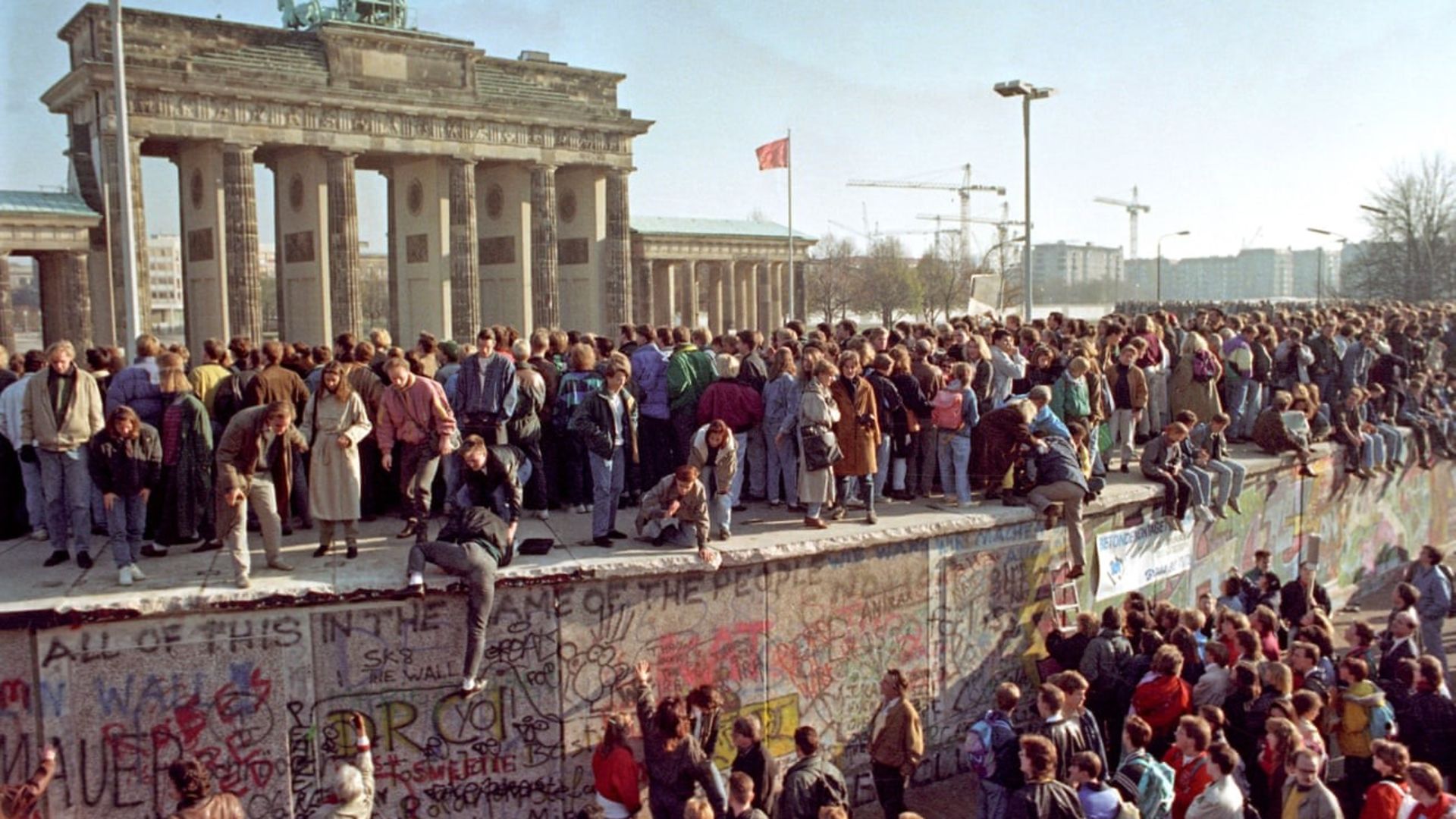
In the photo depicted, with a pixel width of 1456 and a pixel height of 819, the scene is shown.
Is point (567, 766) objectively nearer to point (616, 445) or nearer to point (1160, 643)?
point (616, 445)

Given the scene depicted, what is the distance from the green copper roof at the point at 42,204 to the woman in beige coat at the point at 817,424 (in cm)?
2529

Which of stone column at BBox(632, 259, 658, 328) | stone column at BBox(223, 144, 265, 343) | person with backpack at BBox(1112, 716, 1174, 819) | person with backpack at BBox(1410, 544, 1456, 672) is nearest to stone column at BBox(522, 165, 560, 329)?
stone column at BBox(632, 259, 658, 328)

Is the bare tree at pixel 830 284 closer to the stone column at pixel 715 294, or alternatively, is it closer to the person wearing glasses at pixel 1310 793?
the stone column at pixel 715 294

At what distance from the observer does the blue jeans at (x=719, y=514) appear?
11672 mm

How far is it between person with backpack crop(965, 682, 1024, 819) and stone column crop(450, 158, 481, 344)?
31137mm

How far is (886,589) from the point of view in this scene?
12352 millimetres

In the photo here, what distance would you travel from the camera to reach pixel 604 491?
37.8 feet

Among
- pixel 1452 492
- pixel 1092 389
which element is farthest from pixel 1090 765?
pixel 1452 492

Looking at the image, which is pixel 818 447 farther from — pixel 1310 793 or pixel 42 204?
pixel 42 204

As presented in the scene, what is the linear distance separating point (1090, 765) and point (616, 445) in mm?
5516

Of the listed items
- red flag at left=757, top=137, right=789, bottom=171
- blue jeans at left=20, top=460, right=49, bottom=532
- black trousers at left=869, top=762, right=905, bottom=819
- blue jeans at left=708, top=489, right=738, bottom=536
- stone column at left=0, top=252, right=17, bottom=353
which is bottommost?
black trousers at left=869, top=762, right=905, bottom=819

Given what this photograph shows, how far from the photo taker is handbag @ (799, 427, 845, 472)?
39.2 ft

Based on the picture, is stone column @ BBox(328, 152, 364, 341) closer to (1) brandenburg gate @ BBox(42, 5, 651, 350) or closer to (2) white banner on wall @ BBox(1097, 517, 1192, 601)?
(1) brandenburg gate @ BBox(42, 5, 651, 350)

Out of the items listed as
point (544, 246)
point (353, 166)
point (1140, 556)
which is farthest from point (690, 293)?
→ point (1140, 556)
